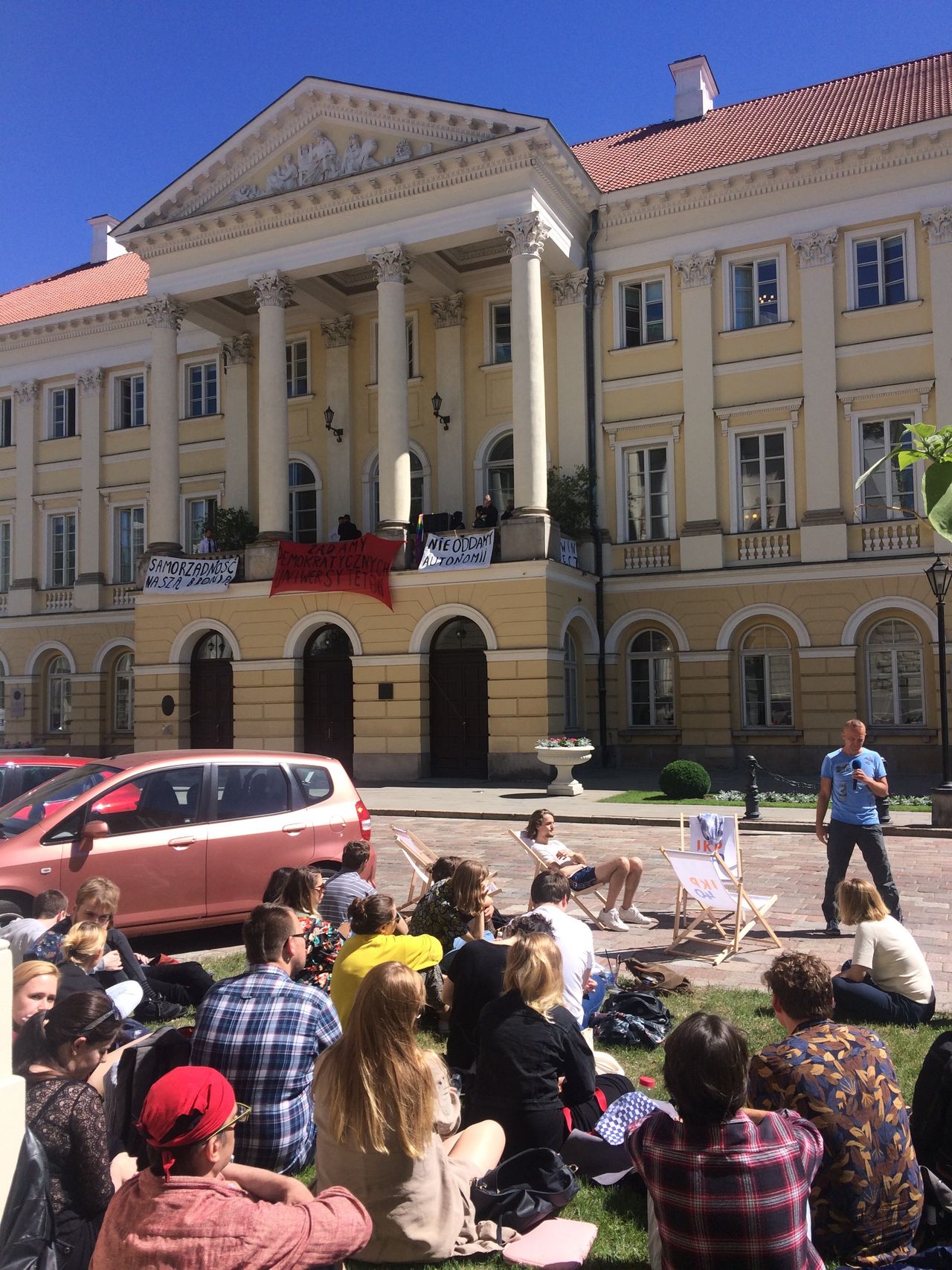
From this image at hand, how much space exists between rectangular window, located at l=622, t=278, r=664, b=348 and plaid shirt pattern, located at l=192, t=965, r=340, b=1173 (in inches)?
935

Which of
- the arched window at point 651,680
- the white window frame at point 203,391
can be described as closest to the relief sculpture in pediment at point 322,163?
the white window frame at point 203,391

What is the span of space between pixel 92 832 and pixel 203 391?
1013 inches

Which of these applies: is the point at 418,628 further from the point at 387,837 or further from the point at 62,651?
the point at 62,651

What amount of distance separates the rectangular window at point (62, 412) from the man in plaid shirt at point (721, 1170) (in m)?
34.4

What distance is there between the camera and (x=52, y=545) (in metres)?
34.2

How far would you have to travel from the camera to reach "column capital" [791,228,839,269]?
23.9 meters

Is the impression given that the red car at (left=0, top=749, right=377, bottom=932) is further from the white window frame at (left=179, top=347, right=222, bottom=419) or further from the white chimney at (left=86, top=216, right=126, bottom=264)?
the white chimney at (left=86, top=216, right=126, bottom=264)

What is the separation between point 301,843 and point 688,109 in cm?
2851

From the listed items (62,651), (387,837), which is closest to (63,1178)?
(387,837)

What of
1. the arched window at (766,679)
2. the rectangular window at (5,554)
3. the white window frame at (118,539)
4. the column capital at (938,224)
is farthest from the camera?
the rectangular window at (5,554)

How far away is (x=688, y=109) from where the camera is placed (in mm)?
30859

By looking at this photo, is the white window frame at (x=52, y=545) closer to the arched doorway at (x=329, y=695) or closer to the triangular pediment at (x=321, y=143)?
the triangular pediment at (x=321, y=143)

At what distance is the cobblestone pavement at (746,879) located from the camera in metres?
8.44

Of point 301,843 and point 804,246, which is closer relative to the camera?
point 301,843
